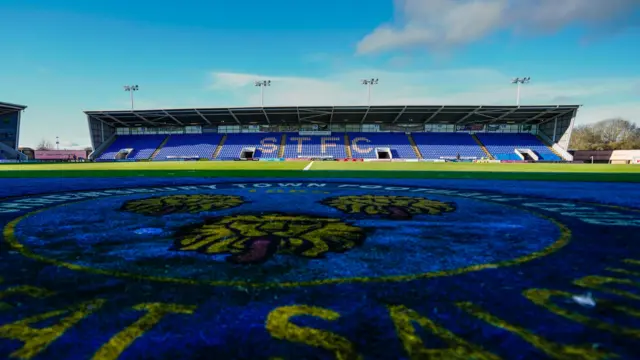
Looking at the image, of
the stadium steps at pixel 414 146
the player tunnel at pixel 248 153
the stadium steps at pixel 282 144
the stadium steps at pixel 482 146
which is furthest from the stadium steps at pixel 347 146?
the stadium steps at pixel 482 146

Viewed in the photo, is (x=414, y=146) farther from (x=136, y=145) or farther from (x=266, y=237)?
(x=266, y=237)

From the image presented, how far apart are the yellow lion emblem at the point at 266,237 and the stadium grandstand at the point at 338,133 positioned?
4298 cm

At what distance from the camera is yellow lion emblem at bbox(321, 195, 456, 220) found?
5.12 metres

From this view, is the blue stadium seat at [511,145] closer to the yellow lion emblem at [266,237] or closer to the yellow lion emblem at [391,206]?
the yellow lion emblem at [391,206]

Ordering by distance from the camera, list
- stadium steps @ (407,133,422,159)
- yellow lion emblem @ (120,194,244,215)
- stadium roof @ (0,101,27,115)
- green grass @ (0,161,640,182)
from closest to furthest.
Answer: yellow lion emblem @ (120,194,244,215)
green grass @ (0,161,640,182)
stadium roof @ (0,101,27,115)
stadium steps @ (407,133,422,159)

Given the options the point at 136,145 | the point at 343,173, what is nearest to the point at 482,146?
the point at 343,173

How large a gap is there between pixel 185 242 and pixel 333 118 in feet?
167

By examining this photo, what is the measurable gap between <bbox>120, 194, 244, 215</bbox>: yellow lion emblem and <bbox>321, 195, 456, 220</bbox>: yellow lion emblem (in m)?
1.98

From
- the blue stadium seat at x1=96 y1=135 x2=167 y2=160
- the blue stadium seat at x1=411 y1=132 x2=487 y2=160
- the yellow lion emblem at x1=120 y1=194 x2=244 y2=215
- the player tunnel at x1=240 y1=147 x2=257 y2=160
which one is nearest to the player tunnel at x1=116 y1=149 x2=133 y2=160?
the blue stadium seat at x1=96 y1=135 x2=167 y2=160

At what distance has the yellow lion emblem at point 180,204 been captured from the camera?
524 cm

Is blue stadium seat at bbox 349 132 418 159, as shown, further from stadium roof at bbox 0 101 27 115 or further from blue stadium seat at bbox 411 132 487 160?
stadium roof at bbox 0 101 27 115

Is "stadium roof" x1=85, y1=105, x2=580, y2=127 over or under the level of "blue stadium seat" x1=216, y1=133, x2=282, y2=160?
over

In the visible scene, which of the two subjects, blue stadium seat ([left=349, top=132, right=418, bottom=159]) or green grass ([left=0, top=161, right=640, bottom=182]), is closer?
green grass ([left=0, top=161, right=640, bottom=182])

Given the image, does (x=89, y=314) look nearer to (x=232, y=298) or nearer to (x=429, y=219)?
(x=232, y=298)
